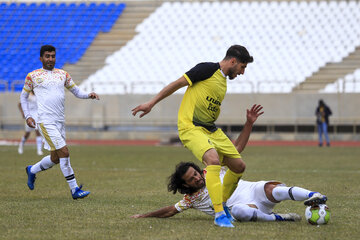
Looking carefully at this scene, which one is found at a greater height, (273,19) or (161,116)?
(273,19)

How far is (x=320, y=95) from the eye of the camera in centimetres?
3088

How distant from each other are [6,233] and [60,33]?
31.3 metres

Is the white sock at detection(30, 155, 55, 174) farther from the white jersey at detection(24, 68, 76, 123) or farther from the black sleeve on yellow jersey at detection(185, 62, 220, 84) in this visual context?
the black sleeve on yellow jersey at detection(185, 62, 220, 84)

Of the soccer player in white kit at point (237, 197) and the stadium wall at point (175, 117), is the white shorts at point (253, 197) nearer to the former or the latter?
the soccer player in white kit at point (237, 197)

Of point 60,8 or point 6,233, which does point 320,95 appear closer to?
point 60,8

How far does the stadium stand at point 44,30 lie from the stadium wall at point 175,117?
2256 mm

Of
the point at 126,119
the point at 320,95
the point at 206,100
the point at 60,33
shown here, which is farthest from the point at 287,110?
the point at 206,100

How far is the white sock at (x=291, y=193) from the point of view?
704 cm

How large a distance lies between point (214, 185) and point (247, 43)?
2811 centimetres

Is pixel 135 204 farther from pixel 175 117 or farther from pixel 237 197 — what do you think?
pixel 175 117

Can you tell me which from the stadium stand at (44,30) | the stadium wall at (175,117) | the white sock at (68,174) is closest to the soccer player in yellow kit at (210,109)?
the white sock at (68,174)

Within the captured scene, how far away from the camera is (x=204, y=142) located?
7.21 m

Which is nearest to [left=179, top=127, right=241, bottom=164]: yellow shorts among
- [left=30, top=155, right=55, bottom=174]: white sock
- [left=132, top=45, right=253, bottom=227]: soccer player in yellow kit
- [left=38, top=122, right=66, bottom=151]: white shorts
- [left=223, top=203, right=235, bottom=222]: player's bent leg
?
[left=132, top=45, right=253, bottom=227]: soccer player in yellow kit

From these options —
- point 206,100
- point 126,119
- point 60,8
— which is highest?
point 60,8
